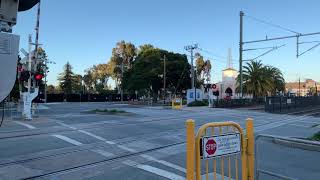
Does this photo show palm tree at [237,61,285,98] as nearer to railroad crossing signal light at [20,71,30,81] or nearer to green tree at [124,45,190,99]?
green tree at [124,45,190,99]

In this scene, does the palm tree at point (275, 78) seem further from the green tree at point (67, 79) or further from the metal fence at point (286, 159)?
the metal fence at point (286, 159)

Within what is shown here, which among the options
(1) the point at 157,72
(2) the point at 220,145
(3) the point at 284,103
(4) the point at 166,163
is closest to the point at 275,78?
(1) the point at 157,72

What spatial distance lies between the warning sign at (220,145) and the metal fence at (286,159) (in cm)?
112

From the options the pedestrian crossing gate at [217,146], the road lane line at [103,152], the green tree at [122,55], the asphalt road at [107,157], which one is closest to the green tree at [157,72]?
the green tree at [122,55]

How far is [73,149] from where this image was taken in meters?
11.4

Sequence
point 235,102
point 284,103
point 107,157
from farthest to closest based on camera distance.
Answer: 1. point 235,102
2. point 284,103
3. point 107,157

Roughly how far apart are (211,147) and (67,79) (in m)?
93.5

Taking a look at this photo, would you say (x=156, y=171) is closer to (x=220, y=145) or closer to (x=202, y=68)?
(x=220, y=145)

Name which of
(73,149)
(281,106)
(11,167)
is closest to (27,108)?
(73,149)

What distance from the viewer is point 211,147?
5.55m

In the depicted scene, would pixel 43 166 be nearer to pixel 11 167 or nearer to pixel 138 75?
pixel 11 167

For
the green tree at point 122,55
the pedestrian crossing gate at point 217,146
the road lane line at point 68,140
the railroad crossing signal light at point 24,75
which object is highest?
the green tree at point 122,55

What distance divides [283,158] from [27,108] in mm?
15312

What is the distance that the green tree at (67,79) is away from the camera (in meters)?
95.0
